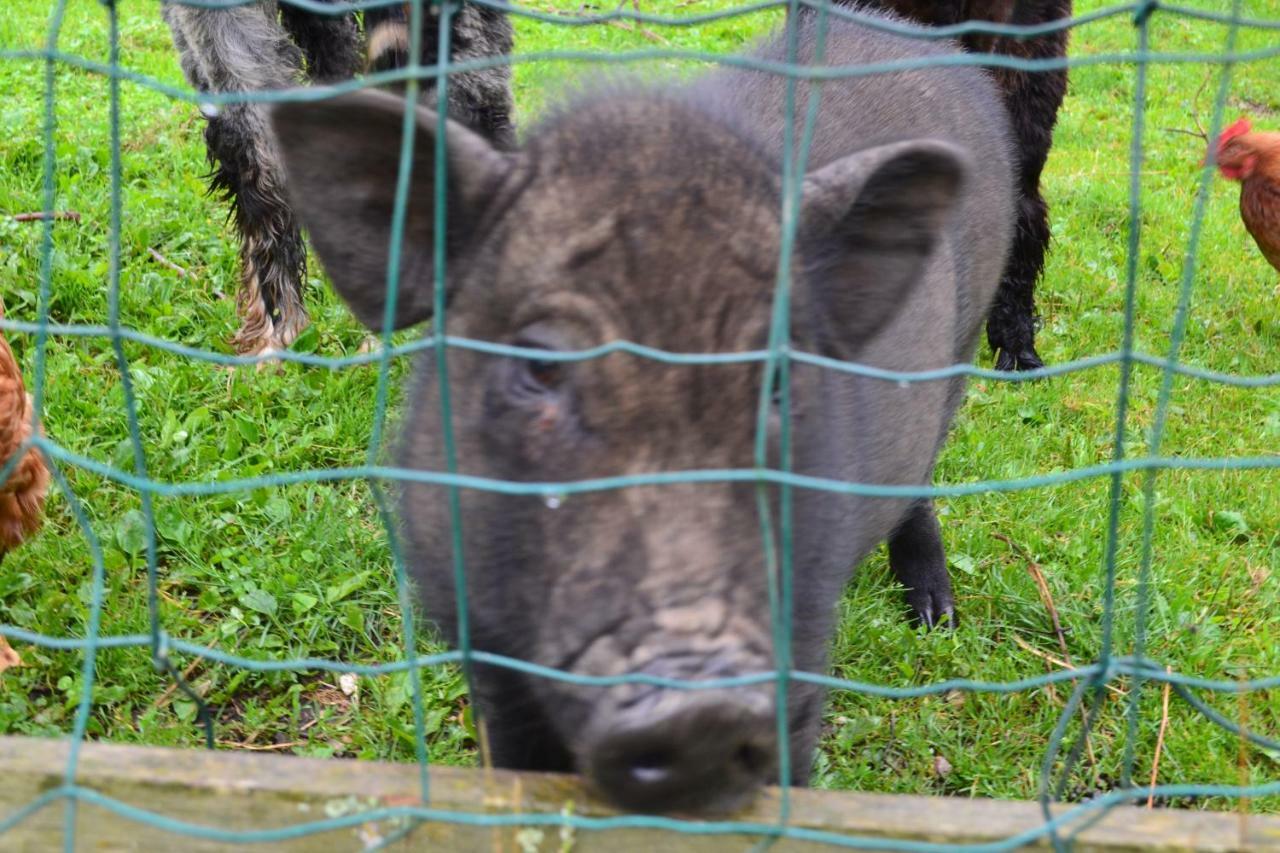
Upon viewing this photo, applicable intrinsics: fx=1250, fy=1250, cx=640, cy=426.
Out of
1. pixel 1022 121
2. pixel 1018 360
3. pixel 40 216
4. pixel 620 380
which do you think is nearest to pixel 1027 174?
pixel 1022 121

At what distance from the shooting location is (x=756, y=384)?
1.98 meters

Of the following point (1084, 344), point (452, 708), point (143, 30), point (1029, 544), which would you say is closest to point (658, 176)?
point (452, 708)

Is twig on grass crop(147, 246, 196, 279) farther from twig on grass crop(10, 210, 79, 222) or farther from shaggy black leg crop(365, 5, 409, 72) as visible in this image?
shaggy black leg crop(365, 5, 409, 72)

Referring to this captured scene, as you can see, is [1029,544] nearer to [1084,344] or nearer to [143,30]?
[1084,344]

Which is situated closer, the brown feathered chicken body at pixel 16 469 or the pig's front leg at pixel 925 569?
the brown feathered chicken body at pixel 16 469

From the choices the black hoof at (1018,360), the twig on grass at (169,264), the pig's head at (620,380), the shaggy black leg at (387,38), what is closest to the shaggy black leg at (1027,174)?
the black hoof at (1018,360)

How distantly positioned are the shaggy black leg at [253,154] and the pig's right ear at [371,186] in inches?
110

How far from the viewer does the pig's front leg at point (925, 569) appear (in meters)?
4.12

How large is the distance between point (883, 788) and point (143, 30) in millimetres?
8284

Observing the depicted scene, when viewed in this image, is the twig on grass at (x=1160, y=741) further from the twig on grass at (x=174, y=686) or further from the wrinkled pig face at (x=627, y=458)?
the twig on grass at (x=174, y=686)

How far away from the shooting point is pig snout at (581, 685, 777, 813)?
1.65 metres

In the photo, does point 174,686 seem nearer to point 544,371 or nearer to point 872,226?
point 544,371

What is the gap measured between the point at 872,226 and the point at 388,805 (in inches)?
55.9

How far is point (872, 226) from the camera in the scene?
2.47 metres
